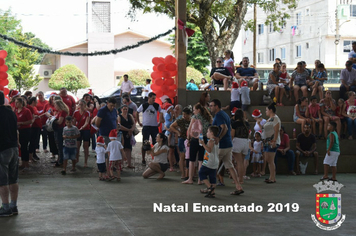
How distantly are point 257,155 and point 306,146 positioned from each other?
1617mm

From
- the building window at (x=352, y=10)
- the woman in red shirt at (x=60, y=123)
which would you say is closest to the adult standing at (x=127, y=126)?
the woman in red shirt at (x=60, y=123)

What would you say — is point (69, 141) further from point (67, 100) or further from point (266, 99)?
point (266, 99)

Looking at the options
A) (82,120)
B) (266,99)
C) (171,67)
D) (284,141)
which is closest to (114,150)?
(82,120)

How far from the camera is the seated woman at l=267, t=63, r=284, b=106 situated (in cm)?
1561

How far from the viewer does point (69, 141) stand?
12.5 metres

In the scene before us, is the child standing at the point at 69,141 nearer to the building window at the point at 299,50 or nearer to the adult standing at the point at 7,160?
the adult standing at the point at 7,160

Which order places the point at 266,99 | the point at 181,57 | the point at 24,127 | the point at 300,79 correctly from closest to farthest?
the point at 24,127 → the point at 181,57 → the point at 266,99 → the point at 300,79

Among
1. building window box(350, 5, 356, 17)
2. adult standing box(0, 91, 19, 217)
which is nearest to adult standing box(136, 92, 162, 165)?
adult standing box(0, 91, 19, 217)

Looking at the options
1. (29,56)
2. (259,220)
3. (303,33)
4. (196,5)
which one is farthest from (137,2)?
(29,56)

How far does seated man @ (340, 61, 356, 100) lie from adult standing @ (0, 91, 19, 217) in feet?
35.4

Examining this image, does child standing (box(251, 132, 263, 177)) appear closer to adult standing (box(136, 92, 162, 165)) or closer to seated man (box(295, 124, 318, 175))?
seated man (box(295, 124, 318, 175))

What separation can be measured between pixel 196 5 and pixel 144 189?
1500 cm

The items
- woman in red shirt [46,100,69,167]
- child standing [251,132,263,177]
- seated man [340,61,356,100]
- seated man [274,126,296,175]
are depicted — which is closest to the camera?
child standing [251,132,263,177]

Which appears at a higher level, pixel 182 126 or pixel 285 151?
→ pixel 182 126
